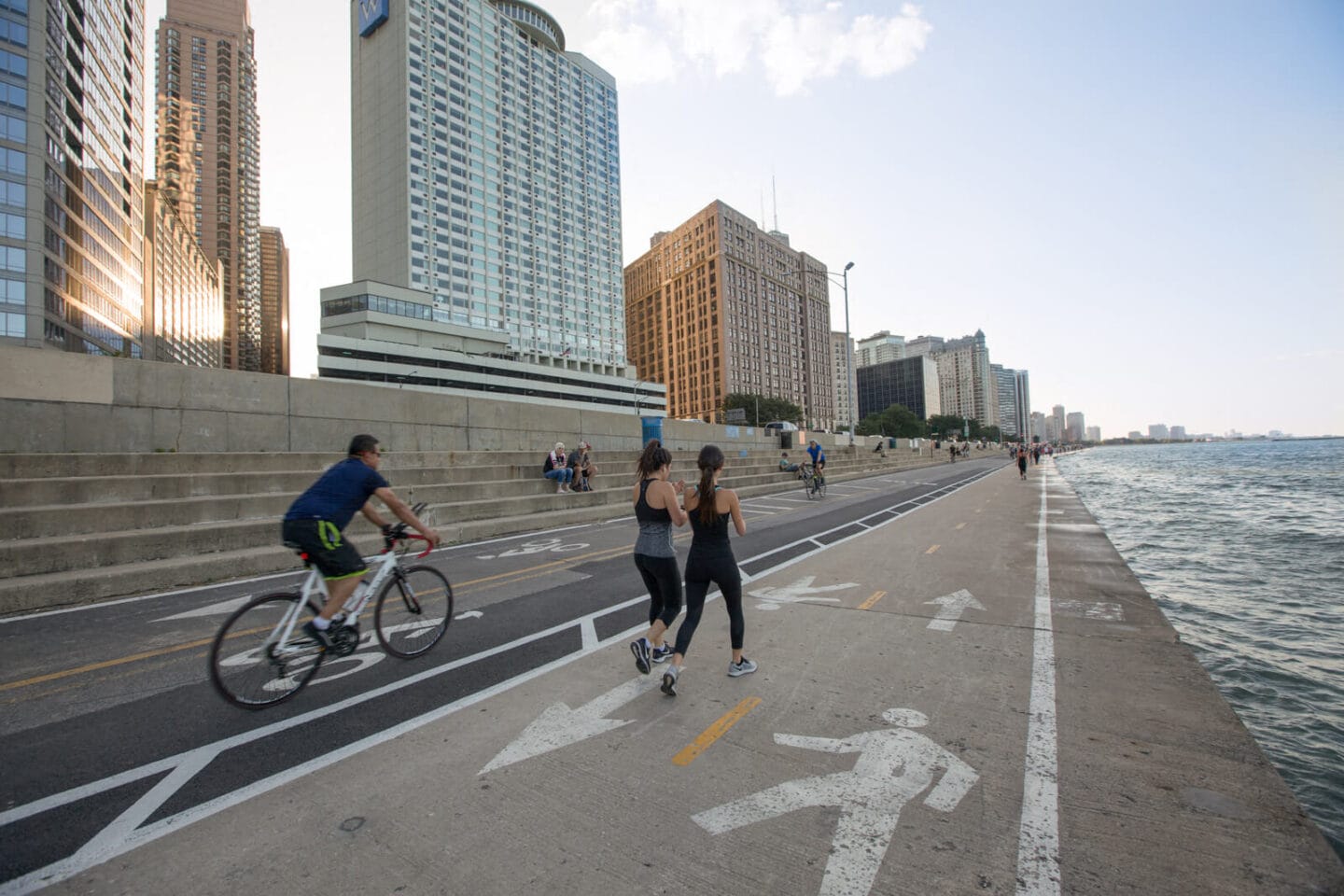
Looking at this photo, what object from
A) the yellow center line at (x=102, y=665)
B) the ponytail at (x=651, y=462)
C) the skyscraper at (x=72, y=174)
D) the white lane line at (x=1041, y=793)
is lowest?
the white lane line at (x=1041, y=793)

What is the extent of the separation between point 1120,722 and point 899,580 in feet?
14.1

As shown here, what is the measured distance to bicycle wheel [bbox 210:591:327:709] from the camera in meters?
4.21

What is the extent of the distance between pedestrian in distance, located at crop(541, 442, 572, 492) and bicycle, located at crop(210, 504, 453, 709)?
1045cm

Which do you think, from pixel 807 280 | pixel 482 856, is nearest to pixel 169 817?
pixel 482 856

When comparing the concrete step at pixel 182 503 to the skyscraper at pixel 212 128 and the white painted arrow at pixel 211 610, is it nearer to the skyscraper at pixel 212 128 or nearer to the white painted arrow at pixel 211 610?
the white painted arrow at pixel 211 610

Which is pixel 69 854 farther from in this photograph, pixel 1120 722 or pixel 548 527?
pixel 548 527

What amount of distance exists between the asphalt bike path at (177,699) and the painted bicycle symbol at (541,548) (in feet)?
5.93

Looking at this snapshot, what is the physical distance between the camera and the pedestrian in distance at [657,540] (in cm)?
466

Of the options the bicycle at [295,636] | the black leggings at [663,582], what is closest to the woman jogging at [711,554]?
the black leggings at [663,582]

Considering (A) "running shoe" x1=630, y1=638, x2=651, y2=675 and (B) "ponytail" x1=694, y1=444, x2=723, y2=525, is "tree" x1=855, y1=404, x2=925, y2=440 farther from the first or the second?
(A) "running shoe" x1=630, y1=638, x2=651, y2=675

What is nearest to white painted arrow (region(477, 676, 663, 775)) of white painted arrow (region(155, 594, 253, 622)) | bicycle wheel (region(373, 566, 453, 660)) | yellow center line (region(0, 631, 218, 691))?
bicycle wheel (region(373, 566, 453, 660))

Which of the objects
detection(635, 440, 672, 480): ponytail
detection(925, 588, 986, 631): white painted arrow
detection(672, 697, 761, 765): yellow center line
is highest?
detection(635, 440, 672, 480): ponytail

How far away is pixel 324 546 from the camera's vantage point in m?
4.43

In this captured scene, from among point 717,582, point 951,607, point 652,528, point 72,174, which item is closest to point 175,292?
point 72,174
